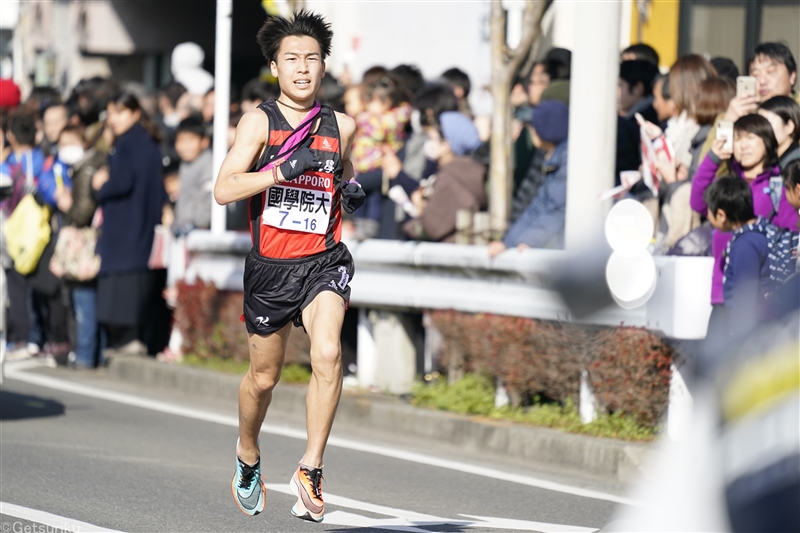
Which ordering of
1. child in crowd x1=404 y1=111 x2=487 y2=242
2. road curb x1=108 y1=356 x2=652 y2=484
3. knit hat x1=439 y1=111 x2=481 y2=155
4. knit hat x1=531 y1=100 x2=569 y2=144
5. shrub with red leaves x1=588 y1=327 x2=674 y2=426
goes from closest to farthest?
road curb x1=108 y1=356 x2=652 y2=484, shrub with red leaves x1=588 y1=327 x2=674 y2=426, knit hat x1=531 y1=100 x2=569 y2=144, child in crowd x1=404 y1=111 x2=487 y2=242, knit hat x1=439 y1=111 x2=481 y2=155

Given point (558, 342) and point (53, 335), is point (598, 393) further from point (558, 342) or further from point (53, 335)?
point (53, 335)

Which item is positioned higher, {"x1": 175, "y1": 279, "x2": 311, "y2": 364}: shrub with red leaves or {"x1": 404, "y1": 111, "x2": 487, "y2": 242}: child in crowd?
{"x1": 404, "y1": 111, "x2": 487, "y2": 242}: child in crowd

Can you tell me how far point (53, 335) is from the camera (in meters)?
13.0

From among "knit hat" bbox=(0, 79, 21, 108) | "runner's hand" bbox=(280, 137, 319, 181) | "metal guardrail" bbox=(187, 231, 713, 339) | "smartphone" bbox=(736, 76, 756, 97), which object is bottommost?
"metal guardrail" bbox=(187, 231, 713, 339)

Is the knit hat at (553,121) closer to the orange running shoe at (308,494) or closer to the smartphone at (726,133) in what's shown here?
the smartphone at (726,133)

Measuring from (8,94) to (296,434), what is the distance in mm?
10213

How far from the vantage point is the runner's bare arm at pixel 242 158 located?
5805 mm

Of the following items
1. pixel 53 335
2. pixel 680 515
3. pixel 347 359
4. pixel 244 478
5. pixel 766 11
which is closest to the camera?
pixel 680 515

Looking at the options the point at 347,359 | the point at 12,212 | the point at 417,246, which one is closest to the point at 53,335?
the point at 12,212

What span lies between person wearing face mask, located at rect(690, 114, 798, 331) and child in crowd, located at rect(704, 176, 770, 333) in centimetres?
9

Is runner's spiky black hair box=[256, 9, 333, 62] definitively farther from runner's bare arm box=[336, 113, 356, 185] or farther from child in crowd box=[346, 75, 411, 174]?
child in crowd box=[346, 75, 411, 174]

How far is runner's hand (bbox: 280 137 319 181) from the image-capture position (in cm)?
567

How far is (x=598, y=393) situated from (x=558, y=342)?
438 millimetres

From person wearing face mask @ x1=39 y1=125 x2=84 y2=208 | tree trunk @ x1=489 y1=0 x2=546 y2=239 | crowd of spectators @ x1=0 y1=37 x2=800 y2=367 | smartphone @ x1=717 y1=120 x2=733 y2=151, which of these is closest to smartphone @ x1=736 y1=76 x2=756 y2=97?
crowd of spectators @ x1=0 y1=37 x2=800 y2=367
